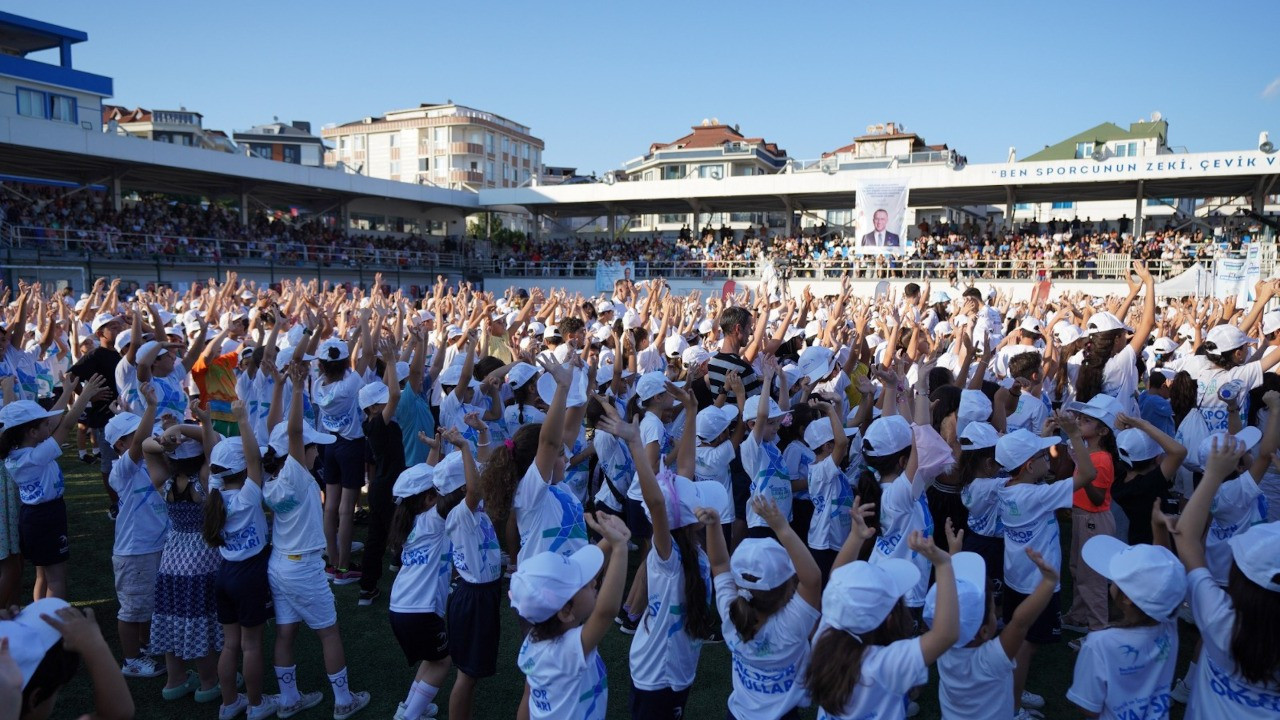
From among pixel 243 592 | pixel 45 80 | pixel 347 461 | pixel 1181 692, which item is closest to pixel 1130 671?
pixel 1181 692

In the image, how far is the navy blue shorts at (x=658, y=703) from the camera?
3.27m

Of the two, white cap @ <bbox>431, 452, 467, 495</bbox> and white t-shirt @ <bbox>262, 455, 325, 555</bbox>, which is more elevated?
white cap @ <bbox>431, 452, 467, 495</bbox>

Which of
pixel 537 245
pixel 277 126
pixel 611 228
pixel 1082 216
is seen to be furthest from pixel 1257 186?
pixel 277 126

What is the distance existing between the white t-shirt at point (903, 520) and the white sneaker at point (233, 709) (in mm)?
3395

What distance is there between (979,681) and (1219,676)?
78 cm

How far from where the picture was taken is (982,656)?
115 inches

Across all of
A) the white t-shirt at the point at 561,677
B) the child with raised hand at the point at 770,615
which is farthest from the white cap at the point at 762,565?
the white t-shirt at the point at 561,677

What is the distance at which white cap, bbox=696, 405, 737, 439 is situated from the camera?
4.67m

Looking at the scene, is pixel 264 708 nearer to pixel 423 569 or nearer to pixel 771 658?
pixel 423 569

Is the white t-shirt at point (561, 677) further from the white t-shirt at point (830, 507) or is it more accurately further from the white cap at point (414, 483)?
the white t-shirt at point (830, 507)

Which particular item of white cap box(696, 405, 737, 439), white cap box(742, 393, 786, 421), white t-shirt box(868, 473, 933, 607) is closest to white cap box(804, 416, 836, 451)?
white cap box(742, 393, 786, 421)

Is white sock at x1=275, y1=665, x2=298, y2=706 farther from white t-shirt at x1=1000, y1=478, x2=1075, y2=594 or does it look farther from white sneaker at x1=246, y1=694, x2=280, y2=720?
white t-shirt at x1=1000, y1=478, x2=1075, y2=594

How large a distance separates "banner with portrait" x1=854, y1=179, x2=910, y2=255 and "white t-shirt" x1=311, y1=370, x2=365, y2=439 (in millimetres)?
15482

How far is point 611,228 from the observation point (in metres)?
38.5
